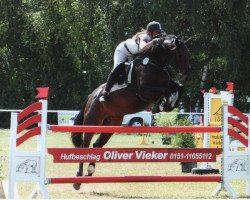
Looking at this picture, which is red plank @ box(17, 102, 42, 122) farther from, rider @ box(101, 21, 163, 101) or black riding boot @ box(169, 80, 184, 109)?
black riding boot @ box(169, 80, 184, 109)

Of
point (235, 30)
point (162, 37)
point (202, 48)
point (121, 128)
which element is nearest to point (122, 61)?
point (162, 37)

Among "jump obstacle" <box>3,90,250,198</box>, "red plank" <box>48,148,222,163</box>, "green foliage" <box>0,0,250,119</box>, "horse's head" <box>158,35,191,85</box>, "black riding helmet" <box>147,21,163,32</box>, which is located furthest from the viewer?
"green foliage" <box>0,0,250,119</box>

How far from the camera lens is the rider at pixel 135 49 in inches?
264

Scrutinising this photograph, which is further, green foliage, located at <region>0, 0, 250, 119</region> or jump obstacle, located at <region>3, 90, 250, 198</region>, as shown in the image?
green foliage, located at <region>0, 0, 250, 119</region>

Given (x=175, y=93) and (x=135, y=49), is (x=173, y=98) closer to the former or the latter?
(x=175, y=93)

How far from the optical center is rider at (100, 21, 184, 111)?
22.0 feet

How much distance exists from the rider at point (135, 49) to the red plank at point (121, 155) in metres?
0.82

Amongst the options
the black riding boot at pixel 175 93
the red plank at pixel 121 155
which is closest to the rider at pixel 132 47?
the black riding boot at pixel 175 93

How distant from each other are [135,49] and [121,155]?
5.63ft

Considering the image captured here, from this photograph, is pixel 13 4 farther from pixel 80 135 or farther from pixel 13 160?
pixel 13 160

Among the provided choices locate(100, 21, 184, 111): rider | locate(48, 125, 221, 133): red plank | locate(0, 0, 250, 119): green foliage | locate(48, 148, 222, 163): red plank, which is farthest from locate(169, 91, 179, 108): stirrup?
locate(0, 0, 250, 119): green foliage

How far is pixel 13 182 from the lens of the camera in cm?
564

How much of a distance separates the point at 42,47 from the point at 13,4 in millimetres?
2606

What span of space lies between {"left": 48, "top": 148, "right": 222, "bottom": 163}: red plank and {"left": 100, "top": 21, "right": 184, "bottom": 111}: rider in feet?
2.71
